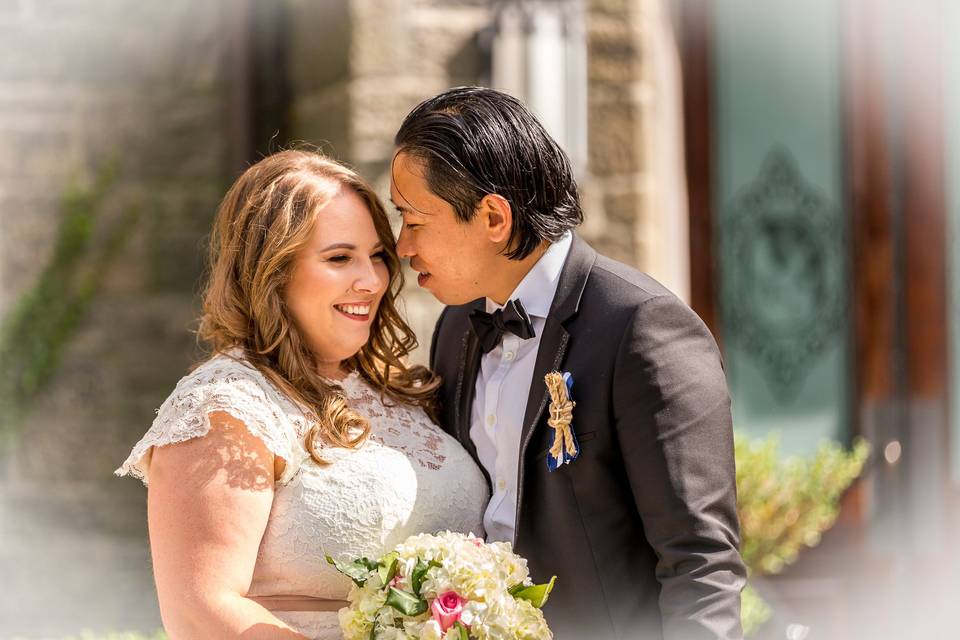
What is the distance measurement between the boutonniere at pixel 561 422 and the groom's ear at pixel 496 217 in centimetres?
39

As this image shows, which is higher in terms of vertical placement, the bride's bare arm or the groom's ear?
the groom's ear

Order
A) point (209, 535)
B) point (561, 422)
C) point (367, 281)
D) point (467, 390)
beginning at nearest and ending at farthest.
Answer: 1. point (209, 535)
2. point (561, 422)
3. point (367, 281)
4. point (467, 390)

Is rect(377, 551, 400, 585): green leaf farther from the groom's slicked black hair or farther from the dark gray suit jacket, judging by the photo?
the groom's slicked black hair

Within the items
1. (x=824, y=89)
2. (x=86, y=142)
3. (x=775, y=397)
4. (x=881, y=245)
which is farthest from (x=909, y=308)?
(x=86, y=142)

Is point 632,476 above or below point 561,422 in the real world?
below

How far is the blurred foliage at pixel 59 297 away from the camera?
5156 millimetres

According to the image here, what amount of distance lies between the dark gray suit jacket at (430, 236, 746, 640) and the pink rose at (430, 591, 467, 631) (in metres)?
0.43

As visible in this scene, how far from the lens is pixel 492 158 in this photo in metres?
2.64

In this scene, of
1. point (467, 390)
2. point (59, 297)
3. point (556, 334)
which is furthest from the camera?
point (59, 297)

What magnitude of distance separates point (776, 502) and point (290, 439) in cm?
287

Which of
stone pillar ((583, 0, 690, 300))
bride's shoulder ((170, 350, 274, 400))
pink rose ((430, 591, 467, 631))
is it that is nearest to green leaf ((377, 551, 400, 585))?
pink rose ((430, 591, 467, 631))

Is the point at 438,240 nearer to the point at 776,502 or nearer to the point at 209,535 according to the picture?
the point at 209,535

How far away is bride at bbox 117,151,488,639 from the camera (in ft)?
7.79

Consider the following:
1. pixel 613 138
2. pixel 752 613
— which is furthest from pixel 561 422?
pixel 613 138
